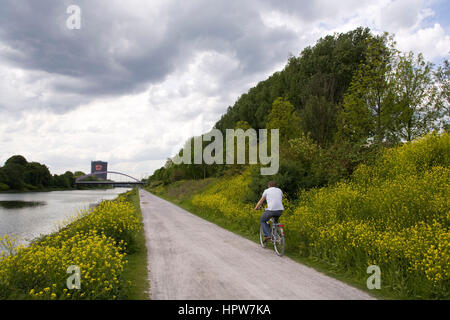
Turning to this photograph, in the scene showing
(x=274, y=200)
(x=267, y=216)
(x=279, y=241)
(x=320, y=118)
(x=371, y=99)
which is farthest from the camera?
(x=320, y=118)

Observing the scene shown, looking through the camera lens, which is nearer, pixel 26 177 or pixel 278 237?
pixel 278 237

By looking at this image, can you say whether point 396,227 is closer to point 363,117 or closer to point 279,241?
point 279,241

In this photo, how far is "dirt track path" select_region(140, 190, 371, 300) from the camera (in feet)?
18.4

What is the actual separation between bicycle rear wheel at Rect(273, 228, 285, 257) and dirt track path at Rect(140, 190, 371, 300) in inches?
8.1

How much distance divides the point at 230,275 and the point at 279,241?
2695 millimetres

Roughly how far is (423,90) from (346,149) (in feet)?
28.1

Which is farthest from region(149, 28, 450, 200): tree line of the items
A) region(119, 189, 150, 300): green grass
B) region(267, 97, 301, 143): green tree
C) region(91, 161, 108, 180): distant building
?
region(91, 161, 108, 180): distant building

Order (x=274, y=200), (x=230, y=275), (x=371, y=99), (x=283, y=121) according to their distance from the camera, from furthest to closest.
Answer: (x=283, y=121) → (x=371, y=99) → (x=274, y=200) → (x=230, y=275)

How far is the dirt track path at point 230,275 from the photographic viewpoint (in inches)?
221

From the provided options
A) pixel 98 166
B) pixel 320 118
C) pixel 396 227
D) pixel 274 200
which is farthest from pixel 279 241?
pixel 98 166

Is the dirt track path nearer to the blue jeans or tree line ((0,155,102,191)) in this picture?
the blue jeans

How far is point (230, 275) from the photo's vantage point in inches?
266
